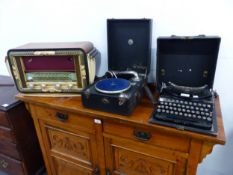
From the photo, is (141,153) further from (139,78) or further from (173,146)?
(139,78)

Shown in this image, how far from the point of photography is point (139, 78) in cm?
108

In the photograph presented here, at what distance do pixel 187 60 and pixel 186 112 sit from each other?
0.98 feet

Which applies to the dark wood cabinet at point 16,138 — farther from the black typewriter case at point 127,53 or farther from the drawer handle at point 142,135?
the drawer handle at point 142,135

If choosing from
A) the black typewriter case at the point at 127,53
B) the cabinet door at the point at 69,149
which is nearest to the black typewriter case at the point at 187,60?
the black typewriter case at the point at 127,53

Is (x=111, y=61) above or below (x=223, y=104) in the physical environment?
above

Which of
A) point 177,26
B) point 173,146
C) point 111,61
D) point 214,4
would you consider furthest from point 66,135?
point 214,4

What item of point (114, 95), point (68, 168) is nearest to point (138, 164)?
point (114, 95)

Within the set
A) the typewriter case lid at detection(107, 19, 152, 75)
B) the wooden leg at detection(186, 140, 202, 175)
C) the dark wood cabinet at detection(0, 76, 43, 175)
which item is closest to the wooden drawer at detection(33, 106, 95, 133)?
the dark wood cabinet at detection(0, 76, 43, 175)

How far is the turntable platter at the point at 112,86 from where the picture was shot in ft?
3.08

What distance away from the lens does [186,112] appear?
0.85 metres

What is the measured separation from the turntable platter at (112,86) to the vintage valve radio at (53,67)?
0.13 m

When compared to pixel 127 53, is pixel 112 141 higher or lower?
lower

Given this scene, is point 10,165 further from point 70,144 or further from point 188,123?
point 188,123

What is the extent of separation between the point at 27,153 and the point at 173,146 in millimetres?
1100
